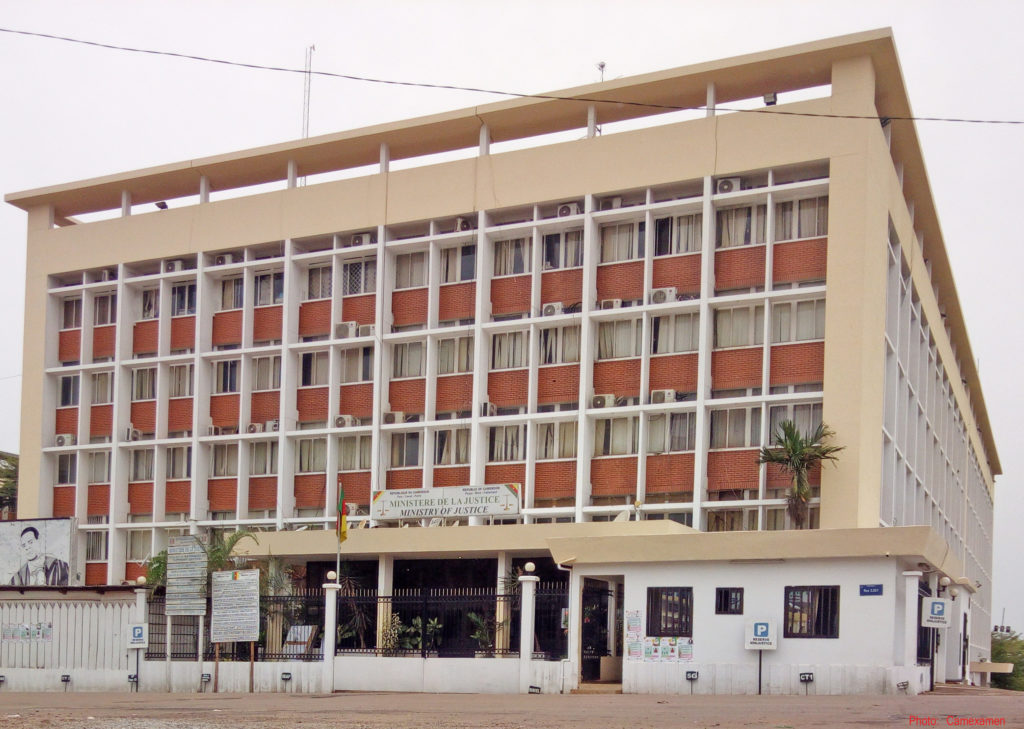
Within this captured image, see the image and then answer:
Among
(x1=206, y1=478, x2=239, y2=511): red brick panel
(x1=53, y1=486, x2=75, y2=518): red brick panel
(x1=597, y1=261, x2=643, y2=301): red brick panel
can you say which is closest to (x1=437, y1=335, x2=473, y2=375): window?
(x1=597, y1=261, x2=643, y2=301): red brick panel

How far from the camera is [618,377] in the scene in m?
38.3

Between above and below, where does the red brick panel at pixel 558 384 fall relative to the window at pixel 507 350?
below

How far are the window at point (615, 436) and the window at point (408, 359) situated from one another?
609 centimetres

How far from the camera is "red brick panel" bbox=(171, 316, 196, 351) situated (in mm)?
45094

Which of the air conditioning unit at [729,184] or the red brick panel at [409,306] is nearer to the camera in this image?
the air conditioning unit at [729,184]

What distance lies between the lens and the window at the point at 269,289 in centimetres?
4400

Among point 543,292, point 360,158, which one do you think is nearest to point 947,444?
point 543,292


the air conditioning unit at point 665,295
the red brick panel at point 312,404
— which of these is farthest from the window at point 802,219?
the red brick panel at point 312,404

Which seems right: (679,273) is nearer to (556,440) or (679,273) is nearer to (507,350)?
(507,350)

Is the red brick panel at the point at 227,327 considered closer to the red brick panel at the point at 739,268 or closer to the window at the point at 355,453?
the window at the point at 355,453

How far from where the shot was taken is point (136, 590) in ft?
105

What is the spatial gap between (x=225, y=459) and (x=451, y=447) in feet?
27.0

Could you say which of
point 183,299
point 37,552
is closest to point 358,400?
point 183,299

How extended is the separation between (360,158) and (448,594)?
57.0 ft
